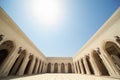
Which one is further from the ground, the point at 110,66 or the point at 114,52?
the point at 114,52

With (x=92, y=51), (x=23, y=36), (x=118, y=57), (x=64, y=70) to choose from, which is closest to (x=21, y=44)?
(x=23, y=36)

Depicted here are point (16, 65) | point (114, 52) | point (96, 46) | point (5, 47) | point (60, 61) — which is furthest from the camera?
point (60, 61)

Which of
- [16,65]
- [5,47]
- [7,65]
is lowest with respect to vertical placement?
[7,65]

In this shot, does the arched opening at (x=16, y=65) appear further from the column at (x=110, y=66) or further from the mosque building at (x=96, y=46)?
the column at (x=110, y=66)

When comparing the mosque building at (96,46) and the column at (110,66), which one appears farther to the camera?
the column at (110,66)

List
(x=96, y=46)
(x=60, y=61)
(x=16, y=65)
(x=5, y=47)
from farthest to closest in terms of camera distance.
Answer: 1. (x=60, y=61)
2. (x=16, y=65)
3. (x=96, y=46)
4. (x=5, y=47)

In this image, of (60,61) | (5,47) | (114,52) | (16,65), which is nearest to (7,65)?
(5,47)

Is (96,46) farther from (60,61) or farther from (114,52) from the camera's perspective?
(60,61)

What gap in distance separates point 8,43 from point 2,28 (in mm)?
3197

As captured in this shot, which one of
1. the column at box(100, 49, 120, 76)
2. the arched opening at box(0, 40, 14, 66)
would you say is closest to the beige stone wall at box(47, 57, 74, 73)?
the arched opening at box(0, 40, 14, 66)

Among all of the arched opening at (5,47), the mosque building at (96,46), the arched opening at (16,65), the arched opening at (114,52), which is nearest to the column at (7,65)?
the mosque building at (96,46)

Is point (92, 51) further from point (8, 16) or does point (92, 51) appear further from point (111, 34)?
point (8, 16)

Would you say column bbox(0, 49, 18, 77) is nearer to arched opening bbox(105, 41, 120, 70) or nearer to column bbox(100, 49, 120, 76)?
column bbox(100, 49, 120, 76)

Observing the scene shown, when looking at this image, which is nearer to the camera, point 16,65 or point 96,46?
point 96,46
